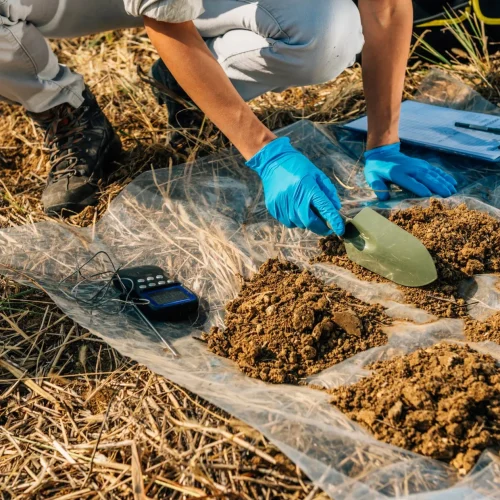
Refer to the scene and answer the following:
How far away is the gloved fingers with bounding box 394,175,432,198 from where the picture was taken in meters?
1.84

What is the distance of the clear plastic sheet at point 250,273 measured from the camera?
3.56 ft

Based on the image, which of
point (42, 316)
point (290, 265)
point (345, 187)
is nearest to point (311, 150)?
point (345, 187)

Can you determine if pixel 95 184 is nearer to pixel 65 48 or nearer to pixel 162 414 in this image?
pixel 162 414

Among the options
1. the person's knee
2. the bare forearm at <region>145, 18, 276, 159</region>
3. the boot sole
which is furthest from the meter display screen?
the person's knee

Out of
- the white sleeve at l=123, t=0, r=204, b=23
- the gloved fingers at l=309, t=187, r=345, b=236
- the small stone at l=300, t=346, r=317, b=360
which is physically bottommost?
the small stone at l=300, t=346, r=317, b=360

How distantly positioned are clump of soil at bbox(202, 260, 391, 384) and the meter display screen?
0.12 metres

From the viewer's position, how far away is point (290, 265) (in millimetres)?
1662

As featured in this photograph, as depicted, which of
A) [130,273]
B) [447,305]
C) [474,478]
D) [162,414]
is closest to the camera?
[474,478]

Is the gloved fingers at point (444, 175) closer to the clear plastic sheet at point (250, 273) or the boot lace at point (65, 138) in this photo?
A: the clear plastic sheet at point (250, 273)

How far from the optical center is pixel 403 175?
6.13ft

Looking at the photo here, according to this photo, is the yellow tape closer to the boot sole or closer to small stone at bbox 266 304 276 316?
the boot sole

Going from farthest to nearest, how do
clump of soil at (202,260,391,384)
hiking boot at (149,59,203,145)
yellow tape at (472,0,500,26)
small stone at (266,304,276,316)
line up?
1. yellow tape at (472,0,500,26)
2. hiking boot at (149,59,203,145)
3. small stone at (266,304,276,316)
4. clump of soil at (202,260,391,384)

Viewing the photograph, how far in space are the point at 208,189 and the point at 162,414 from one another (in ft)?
2.65

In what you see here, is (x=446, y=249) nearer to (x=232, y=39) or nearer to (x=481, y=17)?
(x=232, y=39)
